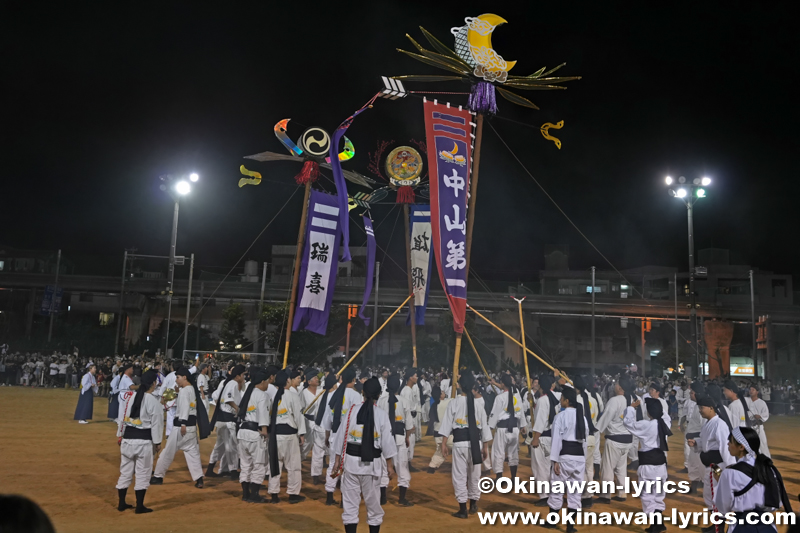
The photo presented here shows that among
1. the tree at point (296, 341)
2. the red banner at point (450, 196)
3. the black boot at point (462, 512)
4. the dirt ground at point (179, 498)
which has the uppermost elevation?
the red banner at point (450, 196)

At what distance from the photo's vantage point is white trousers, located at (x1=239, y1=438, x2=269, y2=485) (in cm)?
945

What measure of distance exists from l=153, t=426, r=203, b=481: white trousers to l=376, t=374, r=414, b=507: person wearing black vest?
3408 mm

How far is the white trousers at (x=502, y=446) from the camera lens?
11922mm

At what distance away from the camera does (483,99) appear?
1352 cm

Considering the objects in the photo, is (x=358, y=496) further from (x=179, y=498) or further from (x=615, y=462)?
(x=615, y=462)

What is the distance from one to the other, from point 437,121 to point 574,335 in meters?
40.0

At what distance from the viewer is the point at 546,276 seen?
2158 inches

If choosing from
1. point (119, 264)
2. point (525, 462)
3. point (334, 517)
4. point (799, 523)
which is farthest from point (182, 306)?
point (799, 523)

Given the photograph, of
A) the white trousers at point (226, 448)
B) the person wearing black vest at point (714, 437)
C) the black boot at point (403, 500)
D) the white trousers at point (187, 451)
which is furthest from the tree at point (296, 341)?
the person wearing black vest at point (714, 437)

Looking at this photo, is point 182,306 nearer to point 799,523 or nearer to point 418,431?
point 418,431

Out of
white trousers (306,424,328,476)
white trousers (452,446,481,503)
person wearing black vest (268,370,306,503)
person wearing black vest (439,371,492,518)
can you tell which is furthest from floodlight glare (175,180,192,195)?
white trousers (452,446,481,503)

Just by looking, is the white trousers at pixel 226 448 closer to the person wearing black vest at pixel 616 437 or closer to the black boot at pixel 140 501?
the black boot at pixel 140 501

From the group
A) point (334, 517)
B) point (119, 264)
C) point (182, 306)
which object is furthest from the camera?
point (119, 264)

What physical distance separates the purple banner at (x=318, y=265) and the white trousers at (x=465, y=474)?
7504mm
